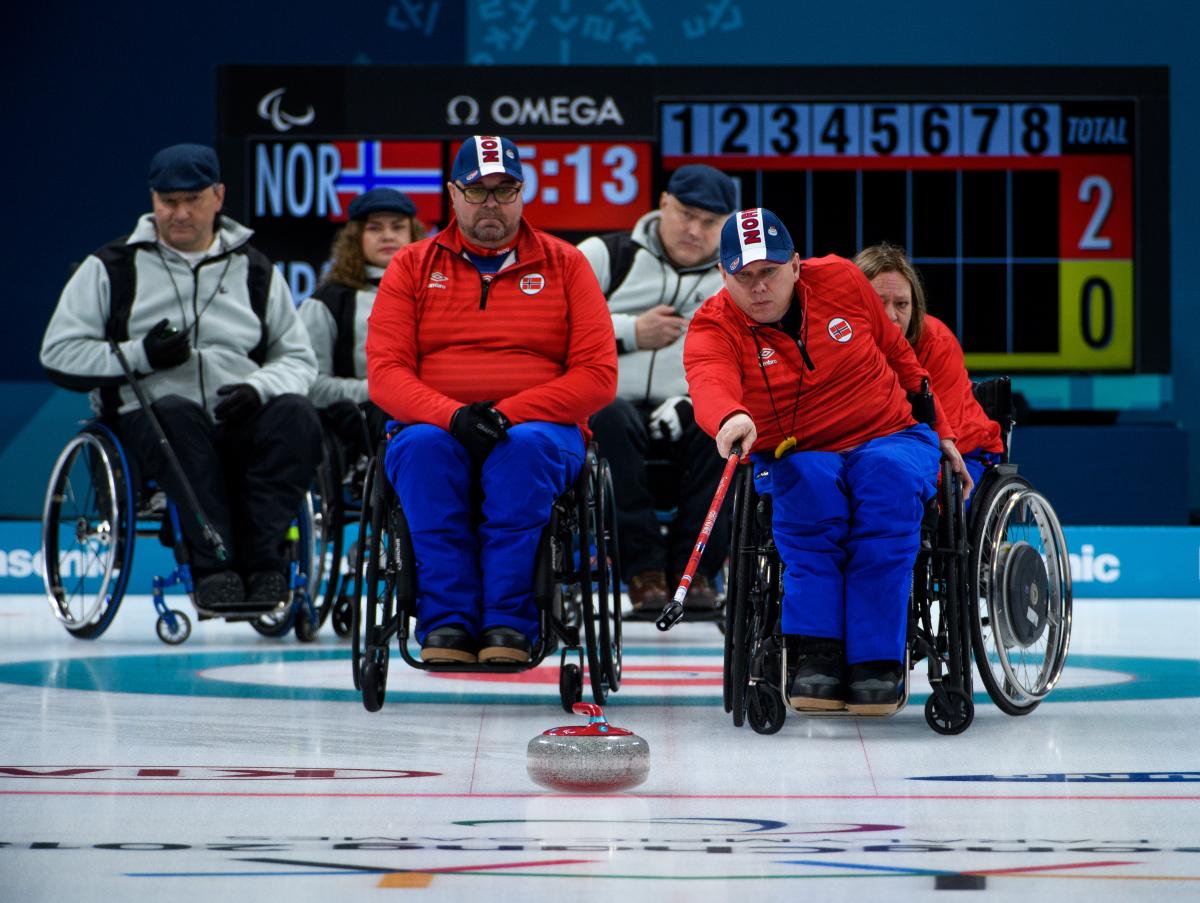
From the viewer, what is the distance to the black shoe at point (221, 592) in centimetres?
408

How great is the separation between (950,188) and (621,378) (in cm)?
245

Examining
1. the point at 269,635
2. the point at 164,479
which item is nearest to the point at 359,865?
the point at 164,479

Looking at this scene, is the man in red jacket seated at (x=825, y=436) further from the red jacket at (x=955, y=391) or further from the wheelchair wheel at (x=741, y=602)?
the red jacket at (x=955, y=391)

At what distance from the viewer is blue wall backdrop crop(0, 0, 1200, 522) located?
25.2 feet

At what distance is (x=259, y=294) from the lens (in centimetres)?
434

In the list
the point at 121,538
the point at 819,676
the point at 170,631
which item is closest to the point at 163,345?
the point at 121,538

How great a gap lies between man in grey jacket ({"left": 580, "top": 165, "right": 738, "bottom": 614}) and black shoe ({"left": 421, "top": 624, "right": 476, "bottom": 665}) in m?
1.15

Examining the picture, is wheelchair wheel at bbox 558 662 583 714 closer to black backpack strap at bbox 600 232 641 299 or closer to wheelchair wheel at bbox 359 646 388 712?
wheelchair wheel at bbox 359 646 388 712

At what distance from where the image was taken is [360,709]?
328 centimetres

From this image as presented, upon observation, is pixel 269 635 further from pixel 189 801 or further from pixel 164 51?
pixel 164 51

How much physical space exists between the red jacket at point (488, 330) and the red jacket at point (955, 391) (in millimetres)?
570

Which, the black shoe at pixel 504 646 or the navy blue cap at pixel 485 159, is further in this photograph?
Result: the navy blue cap at pixel 485 159

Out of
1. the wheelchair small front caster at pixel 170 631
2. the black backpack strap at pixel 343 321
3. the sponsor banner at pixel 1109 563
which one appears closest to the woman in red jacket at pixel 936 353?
the black backpack strap at pixel 343 321

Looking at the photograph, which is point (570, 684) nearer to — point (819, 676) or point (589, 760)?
point (819, 676)
